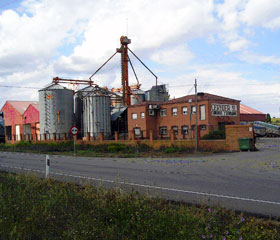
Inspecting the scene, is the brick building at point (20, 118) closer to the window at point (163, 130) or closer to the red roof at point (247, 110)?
the window at point (163, 130)

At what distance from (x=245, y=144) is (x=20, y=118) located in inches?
1860

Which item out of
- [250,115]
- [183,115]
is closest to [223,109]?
[183,115]

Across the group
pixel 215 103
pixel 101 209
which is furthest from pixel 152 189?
pixel 215 103

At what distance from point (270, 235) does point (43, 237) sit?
341 cm

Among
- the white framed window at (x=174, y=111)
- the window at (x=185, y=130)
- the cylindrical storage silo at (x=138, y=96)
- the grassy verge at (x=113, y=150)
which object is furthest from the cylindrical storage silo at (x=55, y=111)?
the window at (x=185, y=130)

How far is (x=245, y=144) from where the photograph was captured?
27297 millimetres

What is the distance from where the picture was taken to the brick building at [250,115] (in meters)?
68.2

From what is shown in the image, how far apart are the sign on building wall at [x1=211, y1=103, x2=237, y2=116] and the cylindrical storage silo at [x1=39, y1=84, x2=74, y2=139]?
70.1 feet

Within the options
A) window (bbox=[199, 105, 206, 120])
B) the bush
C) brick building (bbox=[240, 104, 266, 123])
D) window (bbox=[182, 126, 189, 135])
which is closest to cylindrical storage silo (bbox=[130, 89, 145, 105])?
window (bbox=[182, 126, 189, 135])

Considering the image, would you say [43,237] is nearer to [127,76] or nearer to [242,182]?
[242,182]

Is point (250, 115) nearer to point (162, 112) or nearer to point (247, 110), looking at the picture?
point (247, 110)

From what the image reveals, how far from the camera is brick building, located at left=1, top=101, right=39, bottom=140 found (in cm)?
5881

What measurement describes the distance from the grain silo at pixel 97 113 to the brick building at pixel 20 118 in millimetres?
12704

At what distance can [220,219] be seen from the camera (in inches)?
232
